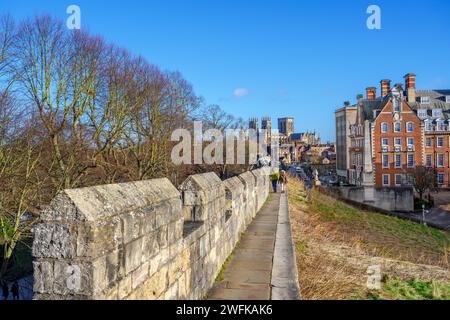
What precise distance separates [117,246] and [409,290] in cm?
563

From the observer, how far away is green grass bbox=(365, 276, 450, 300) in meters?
5.63

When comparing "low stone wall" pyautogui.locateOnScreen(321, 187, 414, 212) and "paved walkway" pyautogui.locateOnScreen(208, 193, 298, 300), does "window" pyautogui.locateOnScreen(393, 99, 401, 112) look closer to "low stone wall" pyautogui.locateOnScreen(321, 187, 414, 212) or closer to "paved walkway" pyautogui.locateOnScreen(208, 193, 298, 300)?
"low stone wall" pyautogui.locateOnScreen(321, 187, 414, 212)

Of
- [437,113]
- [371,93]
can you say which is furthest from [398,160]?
[371,93]

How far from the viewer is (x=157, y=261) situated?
9.62 feet

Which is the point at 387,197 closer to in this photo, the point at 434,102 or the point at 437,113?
the point at 437,113

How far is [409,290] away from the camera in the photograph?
6.08 meters

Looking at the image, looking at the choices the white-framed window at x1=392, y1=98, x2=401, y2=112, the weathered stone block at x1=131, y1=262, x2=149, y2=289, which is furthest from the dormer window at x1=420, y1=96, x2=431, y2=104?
the weathered stone block at x1=131, y1=262, x2=149, y2=289

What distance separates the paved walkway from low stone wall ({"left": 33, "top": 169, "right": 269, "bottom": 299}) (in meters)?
0.59

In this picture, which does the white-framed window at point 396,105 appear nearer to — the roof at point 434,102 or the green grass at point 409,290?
the roof at point 434,102

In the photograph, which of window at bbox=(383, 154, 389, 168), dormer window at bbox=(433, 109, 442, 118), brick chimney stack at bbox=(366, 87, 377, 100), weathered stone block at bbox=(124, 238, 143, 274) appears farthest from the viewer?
brick chimney stack at bbox=(366, 87, 377, 100)

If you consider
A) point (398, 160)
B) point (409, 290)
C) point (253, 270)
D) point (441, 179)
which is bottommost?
point (409, 290)

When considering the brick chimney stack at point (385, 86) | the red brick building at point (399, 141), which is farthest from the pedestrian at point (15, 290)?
the brick chimney stack at point (385, 86)
